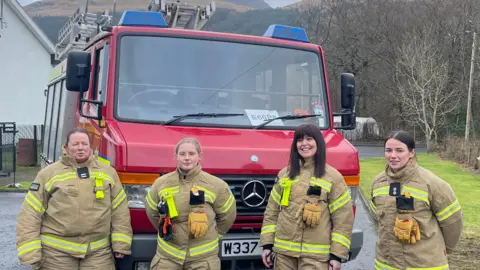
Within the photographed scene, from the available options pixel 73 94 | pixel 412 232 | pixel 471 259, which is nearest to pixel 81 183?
pixel 412 232

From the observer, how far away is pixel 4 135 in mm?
17047

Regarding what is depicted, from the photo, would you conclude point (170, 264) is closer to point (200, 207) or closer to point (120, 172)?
point (200, 207)

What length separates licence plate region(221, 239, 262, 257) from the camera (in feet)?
14.6

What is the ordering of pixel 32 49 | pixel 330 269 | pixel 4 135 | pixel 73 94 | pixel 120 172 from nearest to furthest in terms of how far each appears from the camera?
pixel 330 269, pixel 120 172, pixel 73 94, pixel 4 135, pixel 32 49

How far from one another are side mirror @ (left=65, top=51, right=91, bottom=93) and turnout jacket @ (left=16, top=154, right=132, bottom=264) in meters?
1.13

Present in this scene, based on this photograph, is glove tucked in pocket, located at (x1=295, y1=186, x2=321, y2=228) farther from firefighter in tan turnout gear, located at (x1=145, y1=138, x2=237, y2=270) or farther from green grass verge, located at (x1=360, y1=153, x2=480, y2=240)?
green grass verge, located at (x1=360, y1=153, x2=480, y2=240)

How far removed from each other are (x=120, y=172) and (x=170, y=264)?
0.82 m

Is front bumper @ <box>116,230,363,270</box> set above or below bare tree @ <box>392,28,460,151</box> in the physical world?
below

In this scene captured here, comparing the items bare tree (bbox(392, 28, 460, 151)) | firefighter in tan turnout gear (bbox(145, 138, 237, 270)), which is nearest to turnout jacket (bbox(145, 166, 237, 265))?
firefighter in tan turnout gear (bbox(145, 138, 237, 270))

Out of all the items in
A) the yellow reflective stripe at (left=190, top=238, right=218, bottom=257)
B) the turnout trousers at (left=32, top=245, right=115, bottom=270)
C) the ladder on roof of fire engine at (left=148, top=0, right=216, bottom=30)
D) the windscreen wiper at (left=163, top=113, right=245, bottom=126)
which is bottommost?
the turnout trousers at (left=32, top=245, right=115, bottom=270)

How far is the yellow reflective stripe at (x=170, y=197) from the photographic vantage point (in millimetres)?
3910

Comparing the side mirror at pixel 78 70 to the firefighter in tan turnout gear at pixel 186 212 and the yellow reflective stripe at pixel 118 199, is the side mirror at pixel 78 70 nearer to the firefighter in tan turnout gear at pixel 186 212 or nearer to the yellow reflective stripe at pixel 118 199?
the yellow reflective stripe at pixel 118 199

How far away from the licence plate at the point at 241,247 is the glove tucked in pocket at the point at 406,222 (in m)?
1.29

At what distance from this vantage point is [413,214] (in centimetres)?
366
